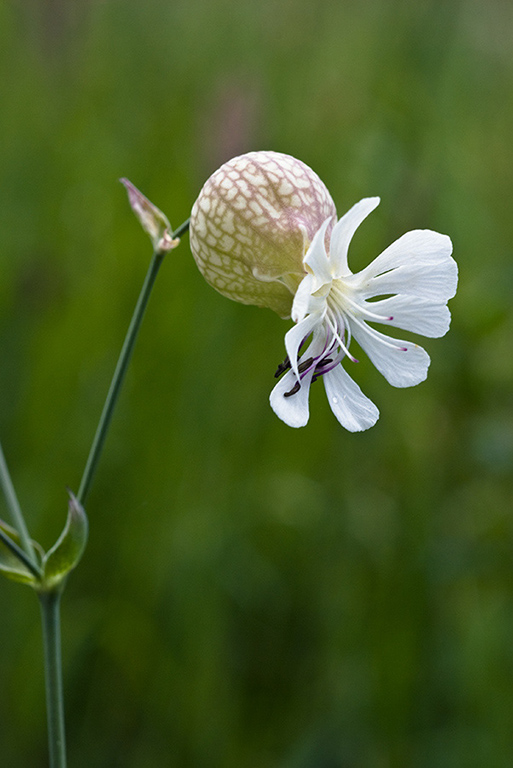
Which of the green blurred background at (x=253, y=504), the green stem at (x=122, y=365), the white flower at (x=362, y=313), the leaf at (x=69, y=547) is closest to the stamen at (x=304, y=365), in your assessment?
the white flower at (x=362, y=313)

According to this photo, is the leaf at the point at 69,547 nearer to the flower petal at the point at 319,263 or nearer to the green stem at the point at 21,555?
the green stem at the point at 21,555

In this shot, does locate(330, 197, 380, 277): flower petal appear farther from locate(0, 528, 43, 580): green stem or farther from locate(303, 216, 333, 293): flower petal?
locate(0, 528, 43, 580): green stem

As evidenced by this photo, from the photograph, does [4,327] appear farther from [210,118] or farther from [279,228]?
[279,228]

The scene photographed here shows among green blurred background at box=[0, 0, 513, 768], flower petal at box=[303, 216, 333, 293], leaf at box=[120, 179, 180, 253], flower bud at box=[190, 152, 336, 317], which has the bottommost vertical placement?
green blurred background at box=[0, 0, 513, 768]

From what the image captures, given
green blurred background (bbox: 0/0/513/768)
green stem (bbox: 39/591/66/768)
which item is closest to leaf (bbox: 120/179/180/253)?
green stem (bbox: 39/591/66/768)

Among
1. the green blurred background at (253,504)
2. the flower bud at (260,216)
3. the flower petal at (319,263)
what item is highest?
the flower bud at (260,216)

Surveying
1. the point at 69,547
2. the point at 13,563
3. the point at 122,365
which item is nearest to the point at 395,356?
the point at 122,365
